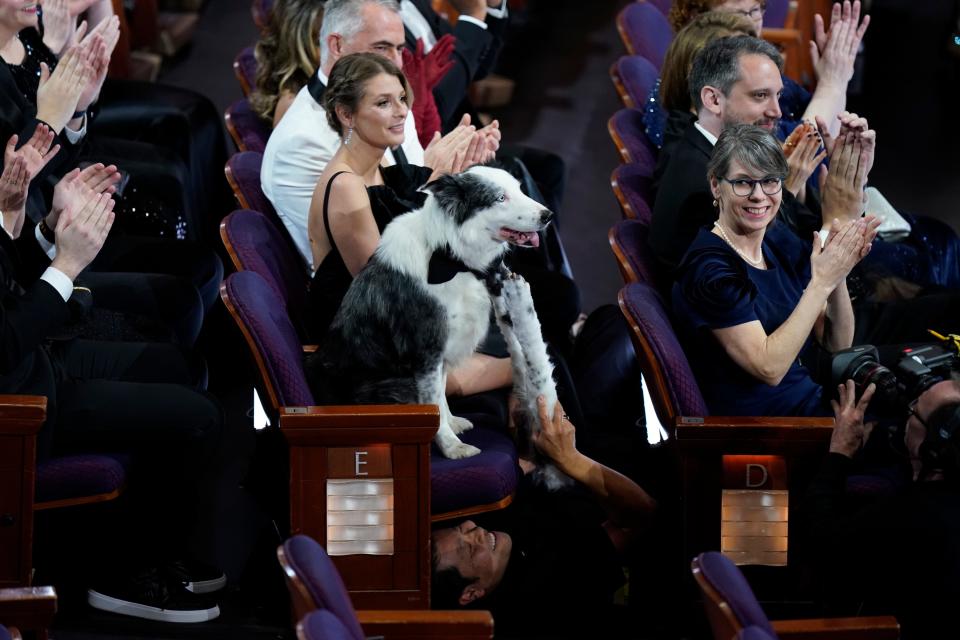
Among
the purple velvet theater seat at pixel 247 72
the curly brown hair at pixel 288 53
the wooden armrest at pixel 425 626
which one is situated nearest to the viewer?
the wooden armrest at pixel 425 626

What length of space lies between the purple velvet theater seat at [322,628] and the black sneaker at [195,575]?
1320mm

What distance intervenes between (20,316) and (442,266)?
0.83 metres

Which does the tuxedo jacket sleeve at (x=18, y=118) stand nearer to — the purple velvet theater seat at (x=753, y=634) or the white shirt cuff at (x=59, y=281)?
the white shirt cuff at (x=59, y=281)

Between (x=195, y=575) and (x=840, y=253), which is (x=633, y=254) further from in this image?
(x=195, y=575)

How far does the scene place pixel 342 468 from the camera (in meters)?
2.90

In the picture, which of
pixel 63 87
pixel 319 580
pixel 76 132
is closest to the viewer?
pixel 319 580

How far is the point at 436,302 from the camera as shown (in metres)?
2.93

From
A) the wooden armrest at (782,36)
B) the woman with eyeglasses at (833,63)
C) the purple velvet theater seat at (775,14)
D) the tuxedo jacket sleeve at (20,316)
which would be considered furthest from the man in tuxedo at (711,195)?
the purple velvet theater seat at (775,14)

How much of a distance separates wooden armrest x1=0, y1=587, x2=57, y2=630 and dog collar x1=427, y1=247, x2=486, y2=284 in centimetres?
97

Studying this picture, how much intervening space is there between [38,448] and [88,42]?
118 centimetres

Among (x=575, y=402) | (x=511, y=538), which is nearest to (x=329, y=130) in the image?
(x=575, y=402)

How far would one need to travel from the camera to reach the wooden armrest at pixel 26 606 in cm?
234

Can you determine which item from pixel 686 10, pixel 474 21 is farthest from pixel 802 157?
pixel 474 21

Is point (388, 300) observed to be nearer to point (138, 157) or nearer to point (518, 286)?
point (518, 286)
